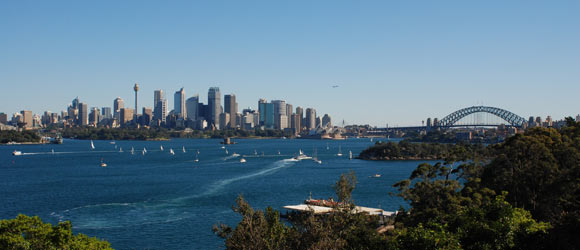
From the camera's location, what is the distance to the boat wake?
25.4 meters

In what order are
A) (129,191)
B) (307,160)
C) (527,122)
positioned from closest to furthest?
1. (129,191)
2. (307,160)
3. (527,122)

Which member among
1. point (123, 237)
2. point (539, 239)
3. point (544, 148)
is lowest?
point (123, 237)

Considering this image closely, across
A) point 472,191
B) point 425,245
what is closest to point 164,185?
point 472,191

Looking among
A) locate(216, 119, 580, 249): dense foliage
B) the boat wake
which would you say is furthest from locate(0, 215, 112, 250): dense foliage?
the boat wake

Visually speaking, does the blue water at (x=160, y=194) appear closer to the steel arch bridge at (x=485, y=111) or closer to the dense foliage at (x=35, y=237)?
the dense foliage at (x=35, y=237)

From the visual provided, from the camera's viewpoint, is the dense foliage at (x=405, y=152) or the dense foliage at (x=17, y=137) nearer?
the dense foliage at (x=405, y=152)

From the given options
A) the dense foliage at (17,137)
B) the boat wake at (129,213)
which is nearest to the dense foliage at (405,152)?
the boat wake at (129,213)

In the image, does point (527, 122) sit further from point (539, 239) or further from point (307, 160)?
point (539, 239)

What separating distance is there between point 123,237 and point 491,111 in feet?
413

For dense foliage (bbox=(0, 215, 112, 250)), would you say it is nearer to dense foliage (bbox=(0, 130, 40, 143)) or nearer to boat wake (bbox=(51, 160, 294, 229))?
boat wake (bbox=(51, 160, 294, 229))

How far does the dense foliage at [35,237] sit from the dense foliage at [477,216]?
11.7ft

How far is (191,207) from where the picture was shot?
30203 mm

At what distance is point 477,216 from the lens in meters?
13.0

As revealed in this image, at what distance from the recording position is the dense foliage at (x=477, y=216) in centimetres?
1055
